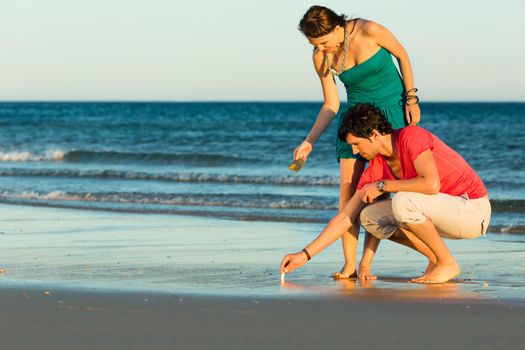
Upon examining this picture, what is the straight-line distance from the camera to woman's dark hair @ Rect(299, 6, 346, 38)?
501 cm

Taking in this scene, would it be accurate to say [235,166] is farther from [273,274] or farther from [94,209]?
[273,274]

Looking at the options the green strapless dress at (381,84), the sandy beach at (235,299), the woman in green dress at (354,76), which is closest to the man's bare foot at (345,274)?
the woman in green dress at (354,76)

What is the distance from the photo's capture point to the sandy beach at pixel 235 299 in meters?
3.71

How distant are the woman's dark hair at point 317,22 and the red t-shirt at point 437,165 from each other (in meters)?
0.68

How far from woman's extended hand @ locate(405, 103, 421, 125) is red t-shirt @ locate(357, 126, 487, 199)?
190mm

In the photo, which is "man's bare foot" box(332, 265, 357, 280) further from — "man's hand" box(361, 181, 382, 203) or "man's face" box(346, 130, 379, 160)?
"man's face" box(346, 130, 379, 160)

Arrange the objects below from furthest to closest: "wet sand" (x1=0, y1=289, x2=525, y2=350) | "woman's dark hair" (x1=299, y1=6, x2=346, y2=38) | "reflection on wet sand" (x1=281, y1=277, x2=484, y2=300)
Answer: "woman's dark hair" (x1=299, y1=6, x2=346, y2=38) → "reflection on wet sand" (x1=281, y1=277, x2=484, y2=300) → "wet sand" (x1=0, y1=289, x2=525, y2=350)

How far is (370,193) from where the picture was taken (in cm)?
514

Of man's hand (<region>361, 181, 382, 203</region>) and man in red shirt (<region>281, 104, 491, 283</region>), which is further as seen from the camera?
man's hand (<region>361, 181, 382, 203</region>)

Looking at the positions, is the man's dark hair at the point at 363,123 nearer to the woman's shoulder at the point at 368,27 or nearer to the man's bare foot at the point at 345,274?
the woman's shoulder at the point at 368,27

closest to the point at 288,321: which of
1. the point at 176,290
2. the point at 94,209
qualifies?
the point at 176,290

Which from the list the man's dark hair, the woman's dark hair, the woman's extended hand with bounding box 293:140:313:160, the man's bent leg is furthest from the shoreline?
the woman's dark hair

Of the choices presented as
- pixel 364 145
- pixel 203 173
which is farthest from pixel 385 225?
pixel 203 173

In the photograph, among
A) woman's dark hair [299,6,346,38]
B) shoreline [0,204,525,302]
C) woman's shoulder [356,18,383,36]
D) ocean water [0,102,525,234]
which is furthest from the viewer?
ocean water [0,102,525,234]
